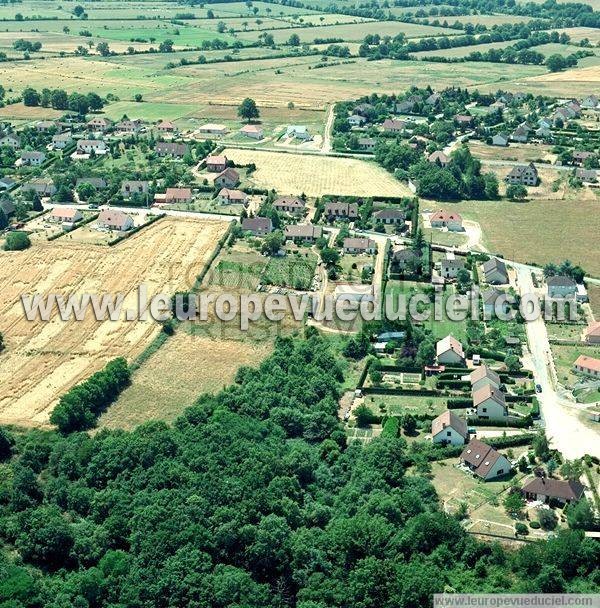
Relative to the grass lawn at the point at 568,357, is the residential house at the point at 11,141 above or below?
above

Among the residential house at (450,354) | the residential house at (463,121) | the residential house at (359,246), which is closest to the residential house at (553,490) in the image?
the residential house at (450,354)

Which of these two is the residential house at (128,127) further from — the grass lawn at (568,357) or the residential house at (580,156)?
the grass lawn at (568,357)

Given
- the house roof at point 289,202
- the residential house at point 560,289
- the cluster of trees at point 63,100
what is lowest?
the residential house at point 560,289

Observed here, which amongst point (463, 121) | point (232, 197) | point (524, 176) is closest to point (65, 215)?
point (232, 197)

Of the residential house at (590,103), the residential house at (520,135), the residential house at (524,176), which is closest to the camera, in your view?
the residential house at (524,176)

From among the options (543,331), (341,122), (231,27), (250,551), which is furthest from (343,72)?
(250,551)

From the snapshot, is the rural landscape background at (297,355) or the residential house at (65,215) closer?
the rural landscape background at (297,355)

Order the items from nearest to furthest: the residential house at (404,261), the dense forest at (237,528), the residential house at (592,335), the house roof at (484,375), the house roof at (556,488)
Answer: the dense forest at (237,528)
the house roof at (556,488)
the house roof at (484,375)
the residential house at (592,335)
the residential house at (404,261)
